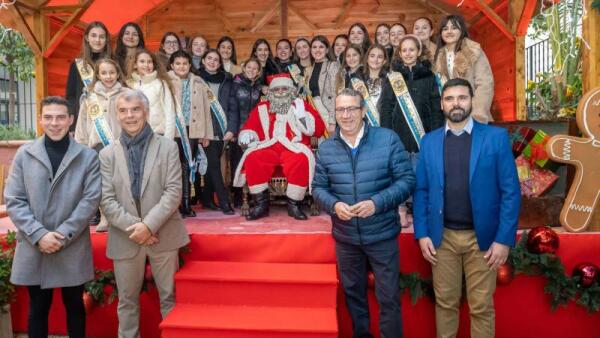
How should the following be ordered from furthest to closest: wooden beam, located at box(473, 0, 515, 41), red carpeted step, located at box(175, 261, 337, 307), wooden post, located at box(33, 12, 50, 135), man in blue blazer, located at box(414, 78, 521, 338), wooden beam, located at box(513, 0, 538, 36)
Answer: wooden beam, located at box(473, 0, 515, 41), wooden post, located at box(33, 12, 50, 135), wooden beam, located at box(513, 0, 538, 36), red carpeted step, located at box(175, 261, 337, 307), man in blue blazer, located at box(414, 78, 521, 338)

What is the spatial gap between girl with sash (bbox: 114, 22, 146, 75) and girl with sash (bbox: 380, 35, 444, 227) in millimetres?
2156

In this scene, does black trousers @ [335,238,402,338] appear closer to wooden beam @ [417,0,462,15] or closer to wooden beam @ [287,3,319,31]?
wooden beam @ [287,3,319,31]

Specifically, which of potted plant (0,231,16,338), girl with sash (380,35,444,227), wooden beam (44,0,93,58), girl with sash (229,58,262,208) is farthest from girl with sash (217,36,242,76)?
potted plant (0,231,16,338)

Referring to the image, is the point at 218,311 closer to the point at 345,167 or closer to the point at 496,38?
the point at 345,167

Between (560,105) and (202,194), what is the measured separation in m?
3.77

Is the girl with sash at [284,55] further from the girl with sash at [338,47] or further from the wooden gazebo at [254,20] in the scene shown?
the wooden gazebo at [254,20]

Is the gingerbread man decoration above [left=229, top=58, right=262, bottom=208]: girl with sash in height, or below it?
below

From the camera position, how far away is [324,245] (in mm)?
3270

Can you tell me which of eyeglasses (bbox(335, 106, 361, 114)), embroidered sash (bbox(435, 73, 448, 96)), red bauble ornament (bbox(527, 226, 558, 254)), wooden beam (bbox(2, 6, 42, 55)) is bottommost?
red bauble ornament (bbox(527, 226, 558, 254))

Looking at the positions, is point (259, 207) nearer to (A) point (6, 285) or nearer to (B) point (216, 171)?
(B) point (216, 171)

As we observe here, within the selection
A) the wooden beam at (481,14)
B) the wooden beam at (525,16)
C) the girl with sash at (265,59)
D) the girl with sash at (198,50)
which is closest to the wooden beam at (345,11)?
the wooden beam at (481,14)

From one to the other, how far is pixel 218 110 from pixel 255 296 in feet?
7.28

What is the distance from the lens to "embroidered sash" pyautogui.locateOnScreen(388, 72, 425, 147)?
3580mm

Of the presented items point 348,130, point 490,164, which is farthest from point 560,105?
point 348,130
